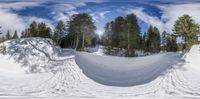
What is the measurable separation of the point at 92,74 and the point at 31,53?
0.50 meters

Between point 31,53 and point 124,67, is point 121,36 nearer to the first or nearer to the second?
point 124,67

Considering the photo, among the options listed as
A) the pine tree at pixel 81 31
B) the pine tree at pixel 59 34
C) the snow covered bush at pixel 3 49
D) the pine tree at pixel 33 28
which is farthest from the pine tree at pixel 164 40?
the snow covered bush at pixel 3 49

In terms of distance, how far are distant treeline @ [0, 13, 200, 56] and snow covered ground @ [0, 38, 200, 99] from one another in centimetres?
8

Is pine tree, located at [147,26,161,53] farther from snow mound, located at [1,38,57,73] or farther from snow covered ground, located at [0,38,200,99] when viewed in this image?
snow mound, located at [1,38,57,73]

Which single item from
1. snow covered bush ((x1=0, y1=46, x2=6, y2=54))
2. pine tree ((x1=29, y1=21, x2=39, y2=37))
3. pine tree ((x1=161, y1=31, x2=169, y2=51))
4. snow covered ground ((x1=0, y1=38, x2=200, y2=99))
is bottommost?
snow covered ground ((x1=0, y1=38, x2=200, y2=99))

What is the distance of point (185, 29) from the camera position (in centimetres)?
160

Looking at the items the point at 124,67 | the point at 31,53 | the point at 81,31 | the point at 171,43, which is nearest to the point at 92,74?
the point at 124,67

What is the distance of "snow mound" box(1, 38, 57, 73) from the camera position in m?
1.78

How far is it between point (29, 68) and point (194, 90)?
1.27 metres

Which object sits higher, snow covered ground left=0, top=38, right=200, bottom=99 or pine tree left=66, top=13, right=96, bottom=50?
pine tree left=66, top=13, right=96, bottom=50

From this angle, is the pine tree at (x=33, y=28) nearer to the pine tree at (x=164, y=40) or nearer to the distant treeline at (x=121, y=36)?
the distant treeline at (x=121, y=36)

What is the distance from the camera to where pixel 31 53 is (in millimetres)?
1848

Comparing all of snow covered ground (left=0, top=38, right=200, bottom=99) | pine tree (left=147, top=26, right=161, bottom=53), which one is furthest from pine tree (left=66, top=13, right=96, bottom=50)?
pine tree (left=147, top=26, right=161, bottom=53)

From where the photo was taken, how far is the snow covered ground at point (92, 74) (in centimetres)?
174
